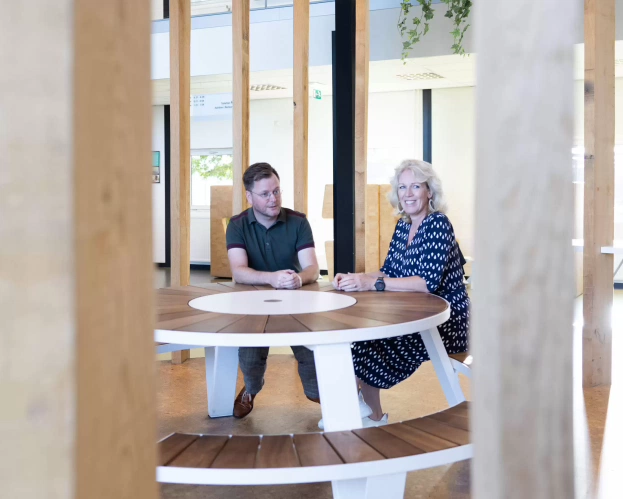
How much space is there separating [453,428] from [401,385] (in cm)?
218

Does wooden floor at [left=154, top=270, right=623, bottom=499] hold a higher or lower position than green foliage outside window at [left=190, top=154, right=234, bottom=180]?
lower

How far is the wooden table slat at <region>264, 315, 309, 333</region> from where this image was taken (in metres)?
2.12

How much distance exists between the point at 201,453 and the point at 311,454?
332mm

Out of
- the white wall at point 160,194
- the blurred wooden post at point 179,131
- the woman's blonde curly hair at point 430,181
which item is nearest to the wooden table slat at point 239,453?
the woman's blonde curly hair at point 430,181

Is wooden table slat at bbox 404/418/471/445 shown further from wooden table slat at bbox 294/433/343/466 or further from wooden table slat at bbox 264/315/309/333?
wooden table slat at bbox 264/315/309/333

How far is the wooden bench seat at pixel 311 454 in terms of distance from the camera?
5.92 feet

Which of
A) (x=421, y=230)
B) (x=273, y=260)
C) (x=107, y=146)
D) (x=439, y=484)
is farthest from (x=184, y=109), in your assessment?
(x=107, y=146)

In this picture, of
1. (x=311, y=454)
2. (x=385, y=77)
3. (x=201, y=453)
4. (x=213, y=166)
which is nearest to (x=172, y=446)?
(x=201, y=453)

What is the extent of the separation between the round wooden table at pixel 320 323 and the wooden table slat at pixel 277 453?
22 centimetres

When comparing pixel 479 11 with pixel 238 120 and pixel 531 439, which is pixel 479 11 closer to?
pixel 531 439

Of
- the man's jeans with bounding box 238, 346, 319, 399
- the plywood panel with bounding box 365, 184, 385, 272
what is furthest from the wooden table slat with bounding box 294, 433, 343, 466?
the plywood panel with bounding box 365, 184, 385, 272

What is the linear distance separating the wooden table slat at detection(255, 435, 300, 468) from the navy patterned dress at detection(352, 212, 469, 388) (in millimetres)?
1169

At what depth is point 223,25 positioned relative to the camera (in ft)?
28.0

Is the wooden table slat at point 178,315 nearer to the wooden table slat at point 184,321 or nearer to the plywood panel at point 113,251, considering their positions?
the wooden table slat at point 184,321
